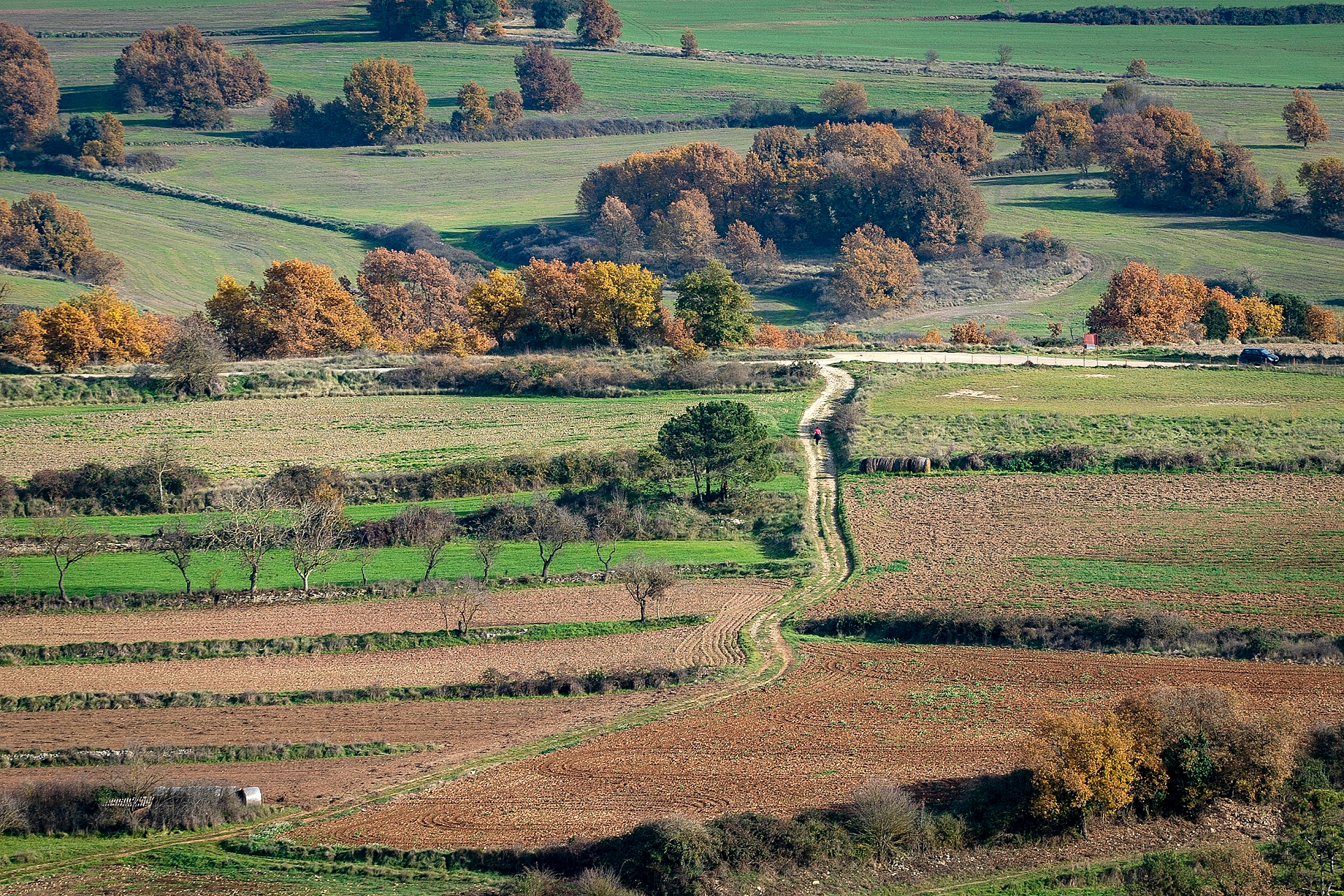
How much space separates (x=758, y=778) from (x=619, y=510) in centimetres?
2317

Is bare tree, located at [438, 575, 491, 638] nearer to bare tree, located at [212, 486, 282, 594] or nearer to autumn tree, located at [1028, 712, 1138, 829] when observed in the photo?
bare tree, located at [212, 486, 282, 594]

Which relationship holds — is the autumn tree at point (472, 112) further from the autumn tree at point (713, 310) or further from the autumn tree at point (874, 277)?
the autumn tree at point (713, 310)

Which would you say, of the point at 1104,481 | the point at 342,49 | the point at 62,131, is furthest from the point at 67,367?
the point at 342,49

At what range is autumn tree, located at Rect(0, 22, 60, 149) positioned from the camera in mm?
152875

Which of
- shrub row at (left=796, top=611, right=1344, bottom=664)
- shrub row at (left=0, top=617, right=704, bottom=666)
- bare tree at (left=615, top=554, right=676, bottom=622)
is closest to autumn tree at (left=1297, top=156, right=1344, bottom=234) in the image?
shrub row at (left=796, top=611, right=1344, bottom=664)

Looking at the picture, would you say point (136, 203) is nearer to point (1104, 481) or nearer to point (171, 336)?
point (171, 336)

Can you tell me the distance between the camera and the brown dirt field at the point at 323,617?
43969 mm

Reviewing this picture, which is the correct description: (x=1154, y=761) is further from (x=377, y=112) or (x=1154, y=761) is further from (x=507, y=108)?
(x=507, y=108)

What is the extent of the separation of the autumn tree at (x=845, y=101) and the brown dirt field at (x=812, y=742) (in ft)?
438

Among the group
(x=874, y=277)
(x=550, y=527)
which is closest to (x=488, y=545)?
(x=550, y=527)

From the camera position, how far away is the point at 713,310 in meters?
88.6

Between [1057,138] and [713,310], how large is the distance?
80013mm

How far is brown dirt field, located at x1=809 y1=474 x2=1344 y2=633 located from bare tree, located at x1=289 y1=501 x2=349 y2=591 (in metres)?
17.0

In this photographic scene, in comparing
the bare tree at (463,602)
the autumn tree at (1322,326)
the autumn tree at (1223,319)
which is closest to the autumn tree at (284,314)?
the bare tree at (463,602)
